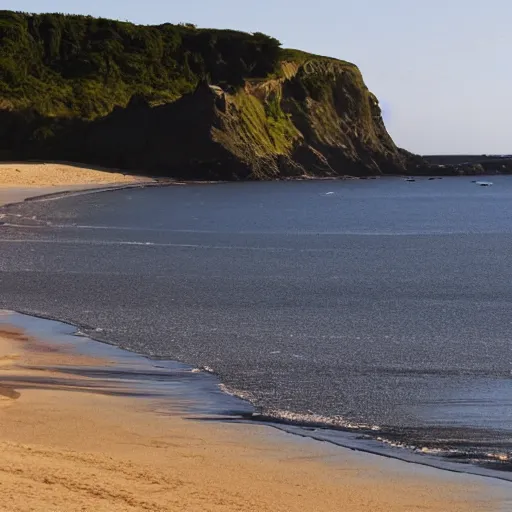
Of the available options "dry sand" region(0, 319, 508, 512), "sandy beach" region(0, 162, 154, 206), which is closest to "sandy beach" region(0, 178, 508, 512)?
"dry sand" region(0, 319, 508, 512)

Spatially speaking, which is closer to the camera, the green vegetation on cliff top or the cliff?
the cliff

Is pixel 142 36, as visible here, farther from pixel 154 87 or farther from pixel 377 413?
pixel 377 413

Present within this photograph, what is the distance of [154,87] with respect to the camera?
390 feet

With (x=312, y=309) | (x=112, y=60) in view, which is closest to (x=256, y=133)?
(x=112, y=60)

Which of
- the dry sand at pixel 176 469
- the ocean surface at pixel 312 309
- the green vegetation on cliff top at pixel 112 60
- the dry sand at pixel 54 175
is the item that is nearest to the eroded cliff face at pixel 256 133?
the green vegetation on cliff top at pixel 112 60

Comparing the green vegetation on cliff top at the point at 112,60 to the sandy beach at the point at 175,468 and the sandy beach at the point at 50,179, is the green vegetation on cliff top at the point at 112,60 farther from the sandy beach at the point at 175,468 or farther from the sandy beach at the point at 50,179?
the sandy beach at the point at 175,468

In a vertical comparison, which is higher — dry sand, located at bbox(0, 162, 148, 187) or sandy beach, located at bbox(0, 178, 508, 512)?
dry sand, located at bbox(0, 162, 148, 187)

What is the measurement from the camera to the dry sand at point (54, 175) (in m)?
72.5

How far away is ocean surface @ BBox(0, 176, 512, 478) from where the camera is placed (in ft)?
35.5

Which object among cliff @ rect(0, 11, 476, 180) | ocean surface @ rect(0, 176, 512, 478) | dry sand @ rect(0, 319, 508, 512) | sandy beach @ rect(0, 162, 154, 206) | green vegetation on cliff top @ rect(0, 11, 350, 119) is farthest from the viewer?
green vegetation on cliff top @ rect(0, 11, 350, 119)

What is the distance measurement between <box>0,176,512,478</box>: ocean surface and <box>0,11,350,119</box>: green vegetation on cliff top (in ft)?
205

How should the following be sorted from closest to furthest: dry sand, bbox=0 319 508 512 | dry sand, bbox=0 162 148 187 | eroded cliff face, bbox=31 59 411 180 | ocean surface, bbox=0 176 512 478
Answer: dry sand, bbox=0 319 508 512, ocean surface, bbox=0 176 512 478, dry sand, bbox=0 162 148 187, eroded cliff face, bbox=31 59 411 180

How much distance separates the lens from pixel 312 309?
1914 centimetres

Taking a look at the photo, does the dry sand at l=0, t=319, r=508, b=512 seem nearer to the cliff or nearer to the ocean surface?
the ocean surface
